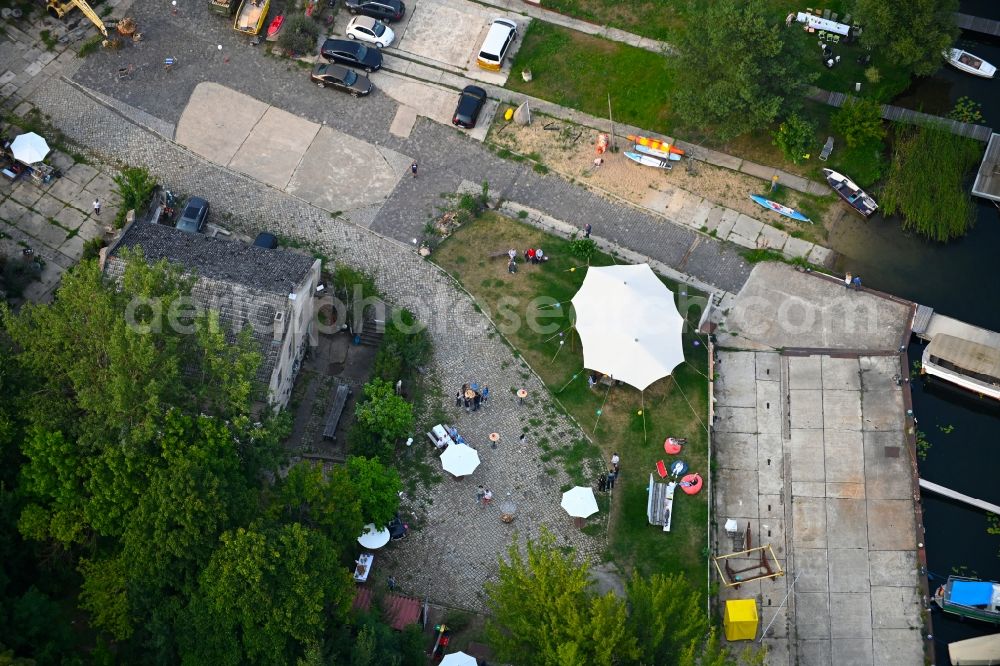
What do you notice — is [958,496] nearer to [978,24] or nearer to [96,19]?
[978,24]

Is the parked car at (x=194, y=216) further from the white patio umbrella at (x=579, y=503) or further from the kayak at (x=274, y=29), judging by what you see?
Answer: the white patio umbrella at (x=579, y=503)

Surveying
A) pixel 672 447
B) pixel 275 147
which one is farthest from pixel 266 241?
pixel 672 447

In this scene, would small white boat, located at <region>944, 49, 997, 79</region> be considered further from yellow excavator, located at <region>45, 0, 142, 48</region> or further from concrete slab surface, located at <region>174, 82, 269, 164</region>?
yellow excavator, located at <region>45, 0, 142, 48</region>

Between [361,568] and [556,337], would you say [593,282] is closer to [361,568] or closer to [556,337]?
[556,337]

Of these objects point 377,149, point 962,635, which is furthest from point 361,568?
point 962,635

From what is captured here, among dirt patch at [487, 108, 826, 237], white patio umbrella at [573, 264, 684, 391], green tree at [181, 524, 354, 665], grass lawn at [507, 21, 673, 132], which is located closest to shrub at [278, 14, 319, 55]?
grass lawn at [507, 21, 673, 132]

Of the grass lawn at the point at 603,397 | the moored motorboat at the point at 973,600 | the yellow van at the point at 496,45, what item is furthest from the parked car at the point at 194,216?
the moored motorboat at the point at 973,600
